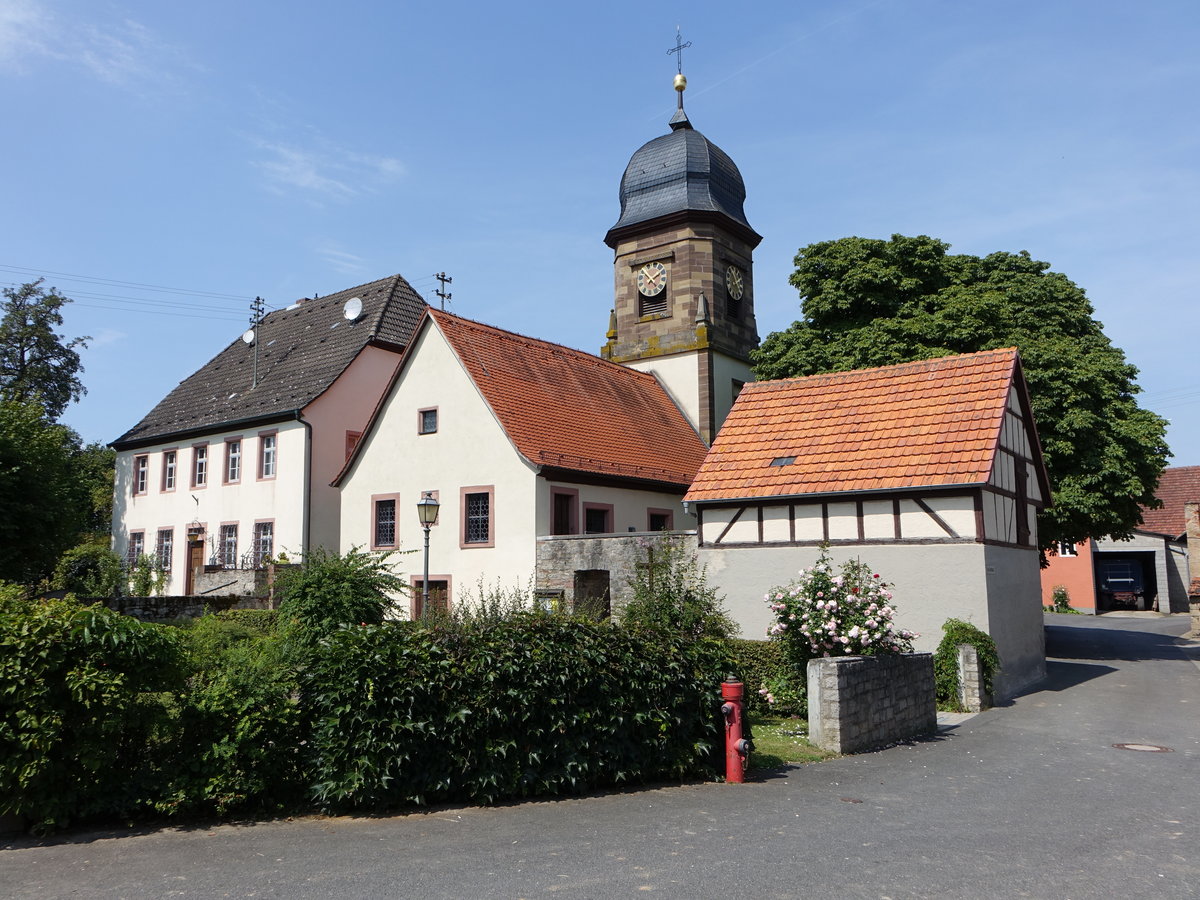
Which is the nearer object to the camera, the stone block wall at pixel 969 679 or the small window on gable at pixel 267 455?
the stone block wall at pixel 969 679

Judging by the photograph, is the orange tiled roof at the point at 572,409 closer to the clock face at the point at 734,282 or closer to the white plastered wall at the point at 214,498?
the clock face at the point at 734,282

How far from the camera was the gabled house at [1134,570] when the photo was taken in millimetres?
47750

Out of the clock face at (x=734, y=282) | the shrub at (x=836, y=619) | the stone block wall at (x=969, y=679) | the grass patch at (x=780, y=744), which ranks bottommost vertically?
the grass patch at (x=780, y=744)


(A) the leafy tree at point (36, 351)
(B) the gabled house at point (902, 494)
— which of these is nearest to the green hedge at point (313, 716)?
(B) the gabled house at point (902, 494)

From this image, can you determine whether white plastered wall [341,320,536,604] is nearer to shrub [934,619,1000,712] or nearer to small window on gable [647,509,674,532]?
small window on gable [647,509,674,532]

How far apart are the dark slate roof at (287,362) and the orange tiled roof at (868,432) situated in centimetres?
1589

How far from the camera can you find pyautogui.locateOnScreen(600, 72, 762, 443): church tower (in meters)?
33.9

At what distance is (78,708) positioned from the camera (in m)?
7.81

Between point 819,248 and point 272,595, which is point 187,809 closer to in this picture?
point 272,595

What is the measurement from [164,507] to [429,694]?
100 feet

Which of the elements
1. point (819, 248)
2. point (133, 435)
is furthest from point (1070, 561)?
point (133, 435)

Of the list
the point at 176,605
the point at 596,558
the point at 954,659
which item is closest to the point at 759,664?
the point at 954,659

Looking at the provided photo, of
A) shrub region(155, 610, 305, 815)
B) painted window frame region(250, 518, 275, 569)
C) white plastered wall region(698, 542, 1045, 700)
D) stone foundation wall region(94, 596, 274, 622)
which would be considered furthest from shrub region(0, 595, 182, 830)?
painted window frame region(250, 518, 275, 569)

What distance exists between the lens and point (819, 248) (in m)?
30.6
